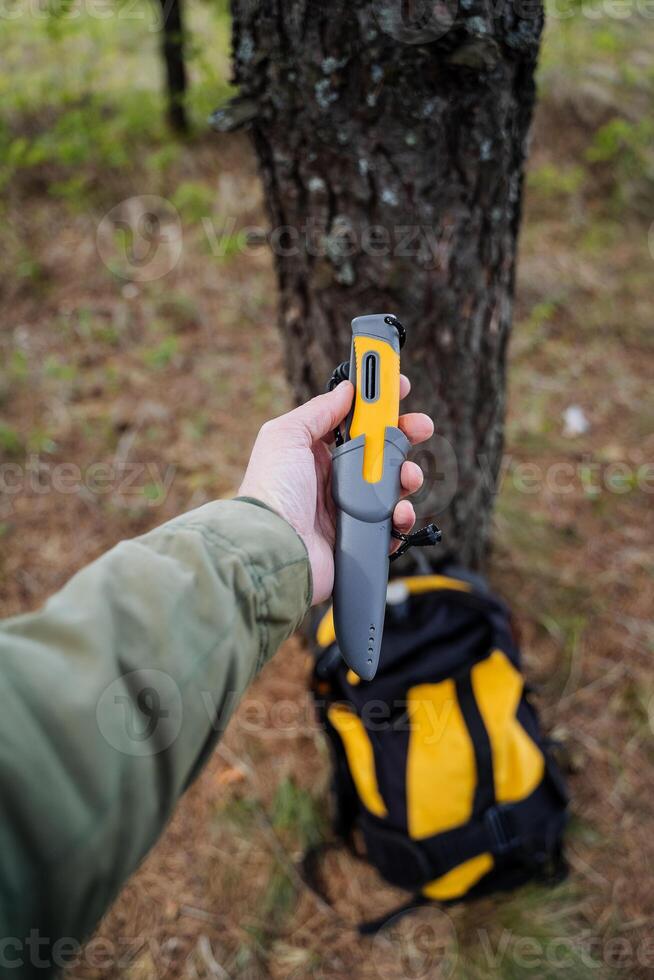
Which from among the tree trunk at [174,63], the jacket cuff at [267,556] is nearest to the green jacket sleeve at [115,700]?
the jacket cuff at [267,556]

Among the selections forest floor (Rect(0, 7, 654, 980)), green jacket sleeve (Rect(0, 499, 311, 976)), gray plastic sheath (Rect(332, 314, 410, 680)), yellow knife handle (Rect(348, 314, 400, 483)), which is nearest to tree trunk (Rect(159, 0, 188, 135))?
forest floor (Rect(0, 7, 654, 980))

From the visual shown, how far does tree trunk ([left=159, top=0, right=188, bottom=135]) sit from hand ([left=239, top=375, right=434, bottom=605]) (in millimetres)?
4438

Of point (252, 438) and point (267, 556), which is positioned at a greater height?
point (267, 556)

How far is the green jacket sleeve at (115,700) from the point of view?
0.77 meters

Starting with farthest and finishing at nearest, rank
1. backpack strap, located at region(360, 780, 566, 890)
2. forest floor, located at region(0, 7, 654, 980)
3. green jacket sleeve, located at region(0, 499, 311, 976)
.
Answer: forest floor, located at region(0, 7, 654, 980), backpack strap, located at region(360, 780, 566, 890), green jacket sleeve, located at region(0, 499, 311, 976)

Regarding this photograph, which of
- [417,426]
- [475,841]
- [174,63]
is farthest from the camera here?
[174,63]

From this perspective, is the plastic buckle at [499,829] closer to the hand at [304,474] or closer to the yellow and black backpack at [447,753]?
the yellow and black backpack at [447,753]

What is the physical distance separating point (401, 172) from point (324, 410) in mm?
671

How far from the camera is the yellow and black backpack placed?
190 cm

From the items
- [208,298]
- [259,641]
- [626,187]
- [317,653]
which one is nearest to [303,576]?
[259,641]

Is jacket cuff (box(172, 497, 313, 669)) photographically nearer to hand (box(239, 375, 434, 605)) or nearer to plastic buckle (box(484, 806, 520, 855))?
hand (box(239, 375, 434, 605))

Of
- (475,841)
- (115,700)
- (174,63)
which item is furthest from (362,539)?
(174,63)

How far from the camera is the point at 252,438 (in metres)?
3.39

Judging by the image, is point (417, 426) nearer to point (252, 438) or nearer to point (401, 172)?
point (401, 172)
